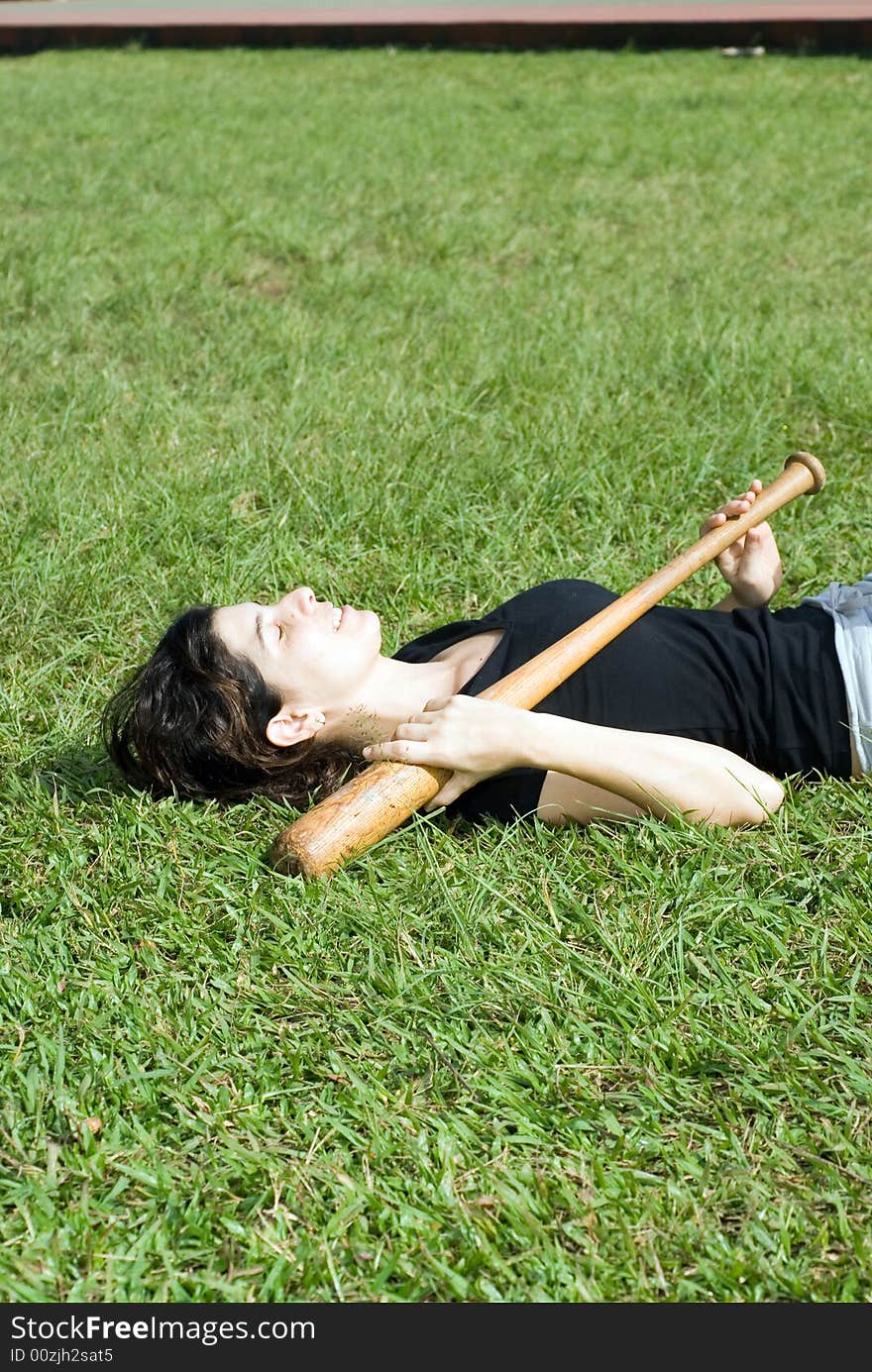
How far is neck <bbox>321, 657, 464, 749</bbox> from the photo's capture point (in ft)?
9.04

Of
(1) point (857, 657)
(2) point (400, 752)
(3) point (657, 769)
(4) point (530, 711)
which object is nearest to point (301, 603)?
(2) point (400, 752)

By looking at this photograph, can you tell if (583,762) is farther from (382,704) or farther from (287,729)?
(287,729)

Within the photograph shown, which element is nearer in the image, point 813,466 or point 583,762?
point 583,762

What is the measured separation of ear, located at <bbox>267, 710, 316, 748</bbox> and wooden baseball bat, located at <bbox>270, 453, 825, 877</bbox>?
231 millimetres

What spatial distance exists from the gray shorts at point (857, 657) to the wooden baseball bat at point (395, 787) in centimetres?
40

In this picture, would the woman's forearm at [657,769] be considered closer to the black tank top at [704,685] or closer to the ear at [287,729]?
the black tank top at [704,685]

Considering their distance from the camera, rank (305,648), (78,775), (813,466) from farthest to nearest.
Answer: (813,466), (78,775), (305,648)

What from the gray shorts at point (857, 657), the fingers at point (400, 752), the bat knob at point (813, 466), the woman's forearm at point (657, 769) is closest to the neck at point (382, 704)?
the fingers at point (400, 752)

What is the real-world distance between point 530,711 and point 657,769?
281 mm

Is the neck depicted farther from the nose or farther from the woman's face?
the nose

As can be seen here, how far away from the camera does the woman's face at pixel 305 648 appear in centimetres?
270

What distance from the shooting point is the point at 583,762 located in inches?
99.2
